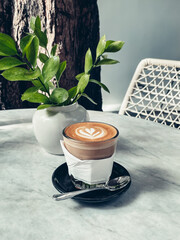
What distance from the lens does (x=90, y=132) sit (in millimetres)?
Result: 616

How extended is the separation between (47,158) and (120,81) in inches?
103

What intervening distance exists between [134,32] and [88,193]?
282 centimetres

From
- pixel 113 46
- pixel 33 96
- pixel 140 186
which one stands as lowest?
pixel 140 186

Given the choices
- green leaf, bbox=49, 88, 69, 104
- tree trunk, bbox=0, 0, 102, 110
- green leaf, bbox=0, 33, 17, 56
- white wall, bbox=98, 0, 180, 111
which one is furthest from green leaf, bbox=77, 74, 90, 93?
white wall, bbox=98, 0, 180, 111

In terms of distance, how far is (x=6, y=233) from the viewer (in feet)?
1.52

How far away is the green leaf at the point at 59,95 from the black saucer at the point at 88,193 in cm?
15

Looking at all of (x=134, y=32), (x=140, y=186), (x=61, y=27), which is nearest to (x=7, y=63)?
(x=140, y=186)

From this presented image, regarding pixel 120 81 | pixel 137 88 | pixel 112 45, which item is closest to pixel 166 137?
pixel 112 45

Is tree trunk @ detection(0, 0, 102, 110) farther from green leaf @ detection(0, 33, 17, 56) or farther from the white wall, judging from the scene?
the white wall

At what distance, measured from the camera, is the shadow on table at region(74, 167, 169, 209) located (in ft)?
1.77

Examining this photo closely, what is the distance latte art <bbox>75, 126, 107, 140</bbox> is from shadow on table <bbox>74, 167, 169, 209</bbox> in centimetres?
13

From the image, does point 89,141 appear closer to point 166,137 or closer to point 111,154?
point 111,154

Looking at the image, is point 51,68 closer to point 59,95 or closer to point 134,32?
point 59,95

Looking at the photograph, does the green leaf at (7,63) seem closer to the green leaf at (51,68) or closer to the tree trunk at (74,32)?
the green leaf at (51,68)
